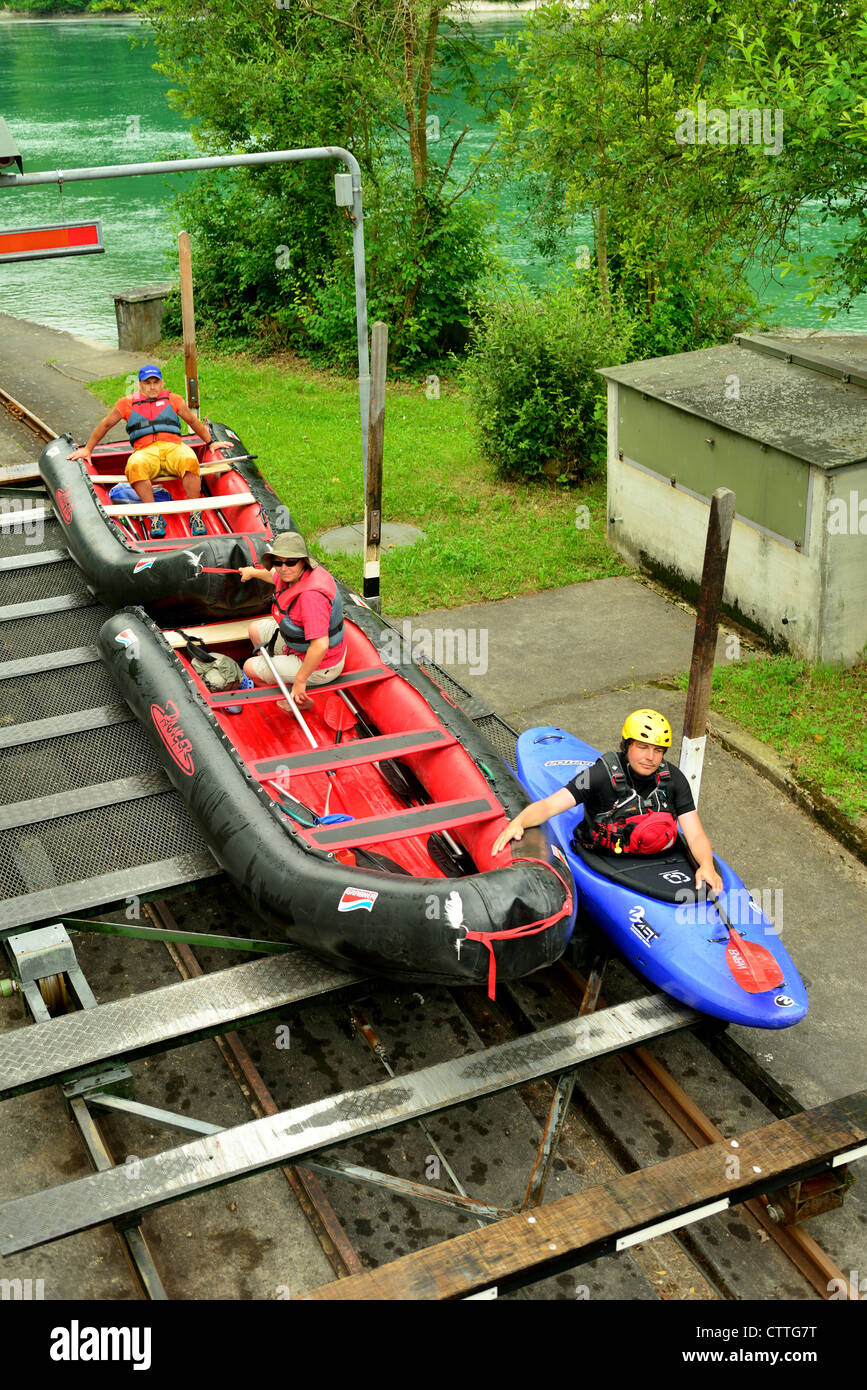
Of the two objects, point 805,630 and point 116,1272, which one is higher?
point 805,630

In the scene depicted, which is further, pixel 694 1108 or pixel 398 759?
pixel 398 759

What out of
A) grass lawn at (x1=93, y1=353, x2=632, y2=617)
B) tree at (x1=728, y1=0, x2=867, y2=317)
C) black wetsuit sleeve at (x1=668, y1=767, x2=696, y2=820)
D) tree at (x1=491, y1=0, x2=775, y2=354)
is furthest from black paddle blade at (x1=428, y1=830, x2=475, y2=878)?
tree at (x1=491, y1=0, x2=775, y2=354)

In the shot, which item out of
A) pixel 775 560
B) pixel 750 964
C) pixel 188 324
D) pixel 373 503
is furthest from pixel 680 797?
pixel 188 324

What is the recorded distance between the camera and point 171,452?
35.1ft

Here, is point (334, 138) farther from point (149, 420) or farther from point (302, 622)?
point (302, 622)

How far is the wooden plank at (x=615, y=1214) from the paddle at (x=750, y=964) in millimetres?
609

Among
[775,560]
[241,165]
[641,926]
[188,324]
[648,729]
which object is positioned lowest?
[641,926]

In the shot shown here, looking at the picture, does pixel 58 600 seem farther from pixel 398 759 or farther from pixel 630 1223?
pixel 630 1223

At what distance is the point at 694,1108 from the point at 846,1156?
853 millimetres

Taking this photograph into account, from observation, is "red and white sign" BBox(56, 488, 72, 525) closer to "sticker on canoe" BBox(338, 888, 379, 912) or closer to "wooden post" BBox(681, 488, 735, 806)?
"sticker on canoe" BBox(338, 888, 379, 912)

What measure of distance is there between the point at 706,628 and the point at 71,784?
3.85 metres

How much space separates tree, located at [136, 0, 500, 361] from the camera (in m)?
17.1

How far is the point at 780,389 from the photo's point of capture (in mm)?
10805
